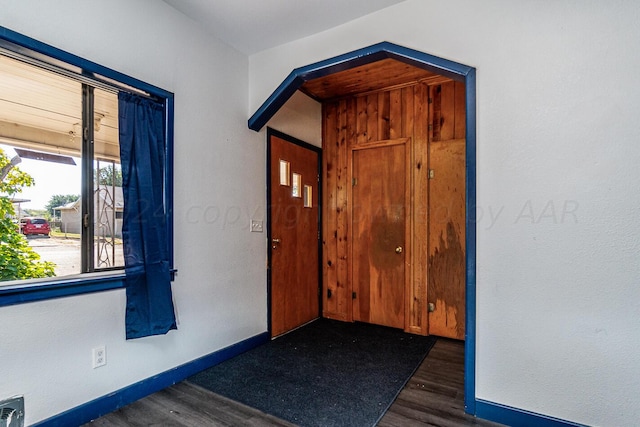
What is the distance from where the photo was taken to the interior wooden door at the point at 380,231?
350 cm

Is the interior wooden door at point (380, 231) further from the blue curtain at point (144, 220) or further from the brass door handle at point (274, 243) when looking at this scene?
the blue curtain at point (144, 220)

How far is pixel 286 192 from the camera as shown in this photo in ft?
11.3

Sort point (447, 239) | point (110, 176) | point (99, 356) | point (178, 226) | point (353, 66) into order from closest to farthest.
A: point (99, 356), point (110, 176), point (178, 226), point (353, 66), point (447, 239)

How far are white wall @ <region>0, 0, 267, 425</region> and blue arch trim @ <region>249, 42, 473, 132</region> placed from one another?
0.83 ft

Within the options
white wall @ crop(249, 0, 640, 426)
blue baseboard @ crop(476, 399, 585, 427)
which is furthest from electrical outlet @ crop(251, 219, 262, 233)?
blue baseboard @ crop(476, 399, 585, 427)

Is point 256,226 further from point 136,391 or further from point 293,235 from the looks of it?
point 136,391

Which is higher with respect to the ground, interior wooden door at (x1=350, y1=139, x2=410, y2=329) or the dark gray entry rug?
interior wooden door at (x1=350, y1=139, x2=410, y2=329)

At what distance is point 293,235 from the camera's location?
3514 millimetres

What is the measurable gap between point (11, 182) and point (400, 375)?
2.76 m

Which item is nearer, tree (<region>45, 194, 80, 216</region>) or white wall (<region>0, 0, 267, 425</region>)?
white wall (<region>0, 0, 267, 425</region>)

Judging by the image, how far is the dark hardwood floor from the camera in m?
1.85

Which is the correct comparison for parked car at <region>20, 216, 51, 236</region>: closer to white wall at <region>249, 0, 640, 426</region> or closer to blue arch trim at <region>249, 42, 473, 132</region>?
blue arch trim at <region>249, 42, 473, 132</region>

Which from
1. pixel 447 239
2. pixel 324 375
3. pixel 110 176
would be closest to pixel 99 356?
pixel 110 176

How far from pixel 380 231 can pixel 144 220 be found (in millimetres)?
2400
